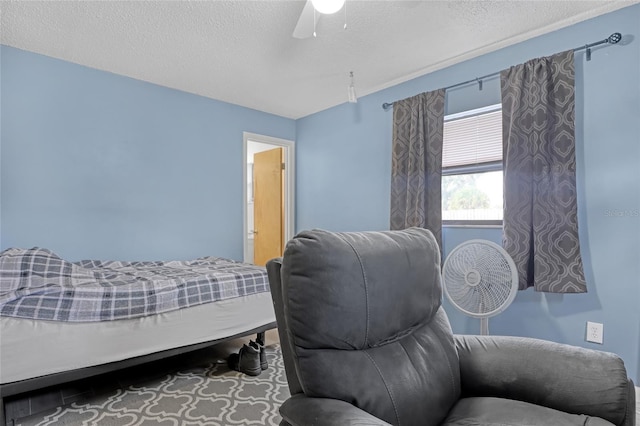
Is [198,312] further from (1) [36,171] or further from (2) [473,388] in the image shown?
(1) [36,171]

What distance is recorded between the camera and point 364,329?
1.08 m

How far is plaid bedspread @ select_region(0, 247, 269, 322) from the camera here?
1.76 meters

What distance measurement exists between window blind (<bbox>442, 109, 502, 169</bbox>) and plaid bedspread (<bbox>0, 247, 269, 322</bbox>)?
194 centimetres

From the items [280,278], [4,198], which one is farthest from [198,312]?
[4,198]

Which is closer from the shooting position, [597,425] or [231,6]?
[597,425]

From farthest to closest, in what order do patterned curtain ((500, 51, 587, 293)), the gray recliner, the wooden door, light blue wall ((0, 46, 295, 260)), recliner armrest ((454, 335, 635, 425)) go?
the wooden door
light blue wall ((0, 46, 295, 260))
patterned curtain ((500, 51, 587, 293))
recliner armrest ((454, 335, 635, 425))
the gray recliner

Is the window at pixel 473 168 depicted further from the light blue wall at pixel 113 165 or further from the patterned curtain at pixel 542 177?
the light blue wall at pixel 113 165

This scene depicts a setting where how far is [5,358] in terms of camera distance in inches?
63.3

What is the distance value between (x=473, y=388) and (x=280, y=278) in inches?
34.4

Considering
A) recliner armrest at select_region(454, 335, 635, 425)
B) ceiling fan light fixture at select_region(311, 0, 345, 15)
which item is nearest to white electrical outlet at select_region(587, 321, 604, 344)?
recliner armrest at select_region(454, 335, 635, 425)

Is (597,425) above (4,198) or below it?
below

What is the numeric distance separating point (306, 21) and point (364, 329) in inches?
69.6

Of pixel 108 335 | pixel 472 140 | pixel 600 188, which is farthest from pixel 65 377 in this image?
pixel 600 188

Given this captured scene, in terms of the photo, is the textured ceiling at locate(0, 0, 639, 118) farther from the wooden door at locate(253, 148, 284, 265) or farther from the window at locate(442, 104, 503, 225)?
the wooden door at locate(253, 148, 284, 265)
